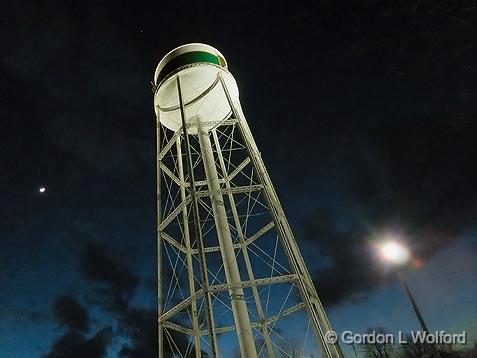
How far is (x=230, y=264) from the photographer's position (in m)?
15.2

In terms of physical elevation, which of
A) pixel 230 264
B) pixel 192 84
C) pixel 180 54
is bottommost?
pixel 230 264

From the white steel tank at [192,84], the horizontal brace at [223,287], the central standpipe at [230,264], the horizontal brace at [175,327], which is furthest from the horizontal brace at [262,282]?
the white steel tank at [192,84]

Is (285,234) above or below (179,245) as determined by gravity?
below

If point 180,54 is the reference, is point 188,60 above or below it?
below

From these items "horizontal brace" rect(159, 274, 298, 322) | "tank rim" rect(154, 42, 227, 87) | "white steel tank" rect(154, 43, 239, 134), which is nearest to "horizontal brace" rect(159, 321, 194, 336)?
Result: "horizontal brace" rect(159, 274, 298, 322)

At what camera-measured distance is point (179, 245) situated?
1650 centimetres

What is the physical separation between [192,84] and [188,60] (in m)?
1.12

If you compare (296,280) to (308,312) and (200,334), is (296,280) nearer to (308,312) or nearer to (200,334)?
(308,312)

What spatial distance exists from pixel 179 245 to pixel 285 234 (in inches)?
194

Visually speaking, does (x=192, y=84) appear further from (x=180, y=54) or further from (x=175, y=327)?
(x=175, y=327)

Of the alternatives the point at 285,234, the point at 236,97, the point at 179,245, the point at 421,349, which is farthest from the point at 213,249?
the point at 421,349

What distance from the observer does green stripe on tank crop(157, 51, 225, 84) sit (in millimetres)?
18656

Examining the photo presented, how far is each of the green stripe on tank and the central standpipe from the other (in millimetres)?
3490

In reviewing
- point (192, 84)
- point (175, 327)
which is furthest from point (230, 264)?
point (192, 84)
